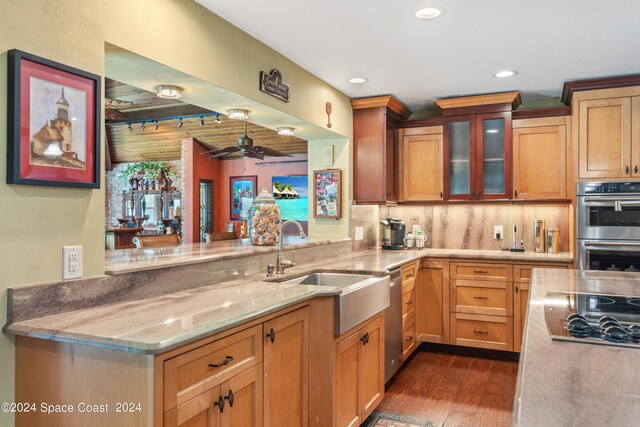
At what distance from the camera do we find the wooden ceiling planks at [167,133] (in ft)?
22.3

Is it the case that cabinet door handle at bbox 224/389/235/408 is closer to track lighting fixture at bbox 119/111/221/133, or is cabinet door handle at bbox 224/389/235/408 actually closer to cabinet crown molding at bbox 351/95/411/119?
cabinet crown molding at bbox 351/95/411/119

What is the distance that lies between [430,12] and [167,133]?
7.05 m

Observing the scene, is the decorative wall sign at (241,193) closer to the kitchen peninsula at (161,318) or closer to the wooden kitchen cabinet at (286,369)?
the kitchen peninsula at (161,318)

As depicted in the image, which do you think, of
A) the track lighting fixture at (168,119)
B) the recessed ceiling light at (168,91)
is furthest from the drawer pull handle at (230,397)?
the track lighting fixture at (168,119)

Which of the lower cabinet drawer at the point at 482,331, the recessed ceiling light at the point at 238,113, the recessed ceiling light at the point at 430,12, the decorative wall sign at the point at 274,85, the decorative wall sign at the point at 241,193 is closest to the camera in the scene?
the recessed ceiling light at the point at 430,12

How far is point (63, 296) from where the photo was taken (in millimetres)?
1709

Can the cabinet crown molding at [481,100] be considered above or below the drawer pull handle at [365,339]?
above

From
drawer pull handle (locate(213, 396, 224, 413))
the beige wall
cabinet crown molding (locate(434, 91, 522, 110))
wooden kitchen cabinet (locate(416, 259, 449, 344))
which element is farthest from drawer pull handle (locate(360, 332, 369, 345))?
cabinet crown molding (locate(434, 91, 522, 110))

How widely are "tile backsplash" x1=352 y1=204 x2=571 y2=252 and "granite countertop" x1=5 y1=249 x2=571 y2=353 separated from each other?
234cm

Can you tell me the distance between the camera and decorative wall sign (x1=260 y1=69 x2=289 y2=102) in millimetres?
2938

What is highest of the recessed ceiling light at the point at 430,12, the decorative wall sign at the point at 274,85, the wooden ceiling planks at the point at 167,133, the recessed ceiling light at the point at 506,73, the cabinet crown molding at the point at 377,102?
the wooden ceiling planks at the point at 167,133

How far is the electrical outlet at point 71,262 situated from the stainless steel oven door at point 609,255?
3686 millimetres

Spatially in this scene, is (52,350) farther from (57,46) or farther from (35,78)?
(57,46)

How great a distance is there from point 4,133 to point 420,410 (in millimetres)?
2758
